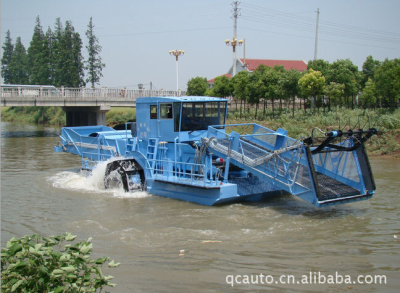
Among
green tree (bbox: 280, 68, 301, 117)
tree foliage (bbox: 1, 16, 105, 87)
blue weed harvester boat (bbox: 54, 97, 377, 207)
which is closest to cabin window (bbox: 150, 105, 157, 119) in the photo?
blue weed harvester boat (bbox: 54, 97, 377, 207)

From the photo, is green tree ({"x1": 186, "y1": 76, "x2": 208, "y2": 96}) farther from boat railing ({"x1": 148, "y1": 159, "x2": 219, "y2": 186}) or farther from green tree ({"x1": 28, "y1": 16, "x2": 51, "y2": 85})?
green tree ({"x1": 28, "y1": 16, "x2": 51, "y2": 85})

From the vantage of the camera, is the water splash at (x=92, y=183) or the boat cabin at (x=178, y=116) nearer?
the boat cabin at (x=178, y=116)

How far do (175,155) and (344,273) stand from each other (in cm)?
702

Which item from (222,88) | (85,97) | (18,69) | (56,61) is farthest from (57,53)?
(222,88)

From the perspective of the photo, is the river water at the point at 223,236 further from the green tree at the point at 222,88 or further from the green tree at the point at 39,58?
the green tree at the point at 39,58

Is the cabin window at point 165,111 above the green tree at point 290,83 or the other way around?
the other way around

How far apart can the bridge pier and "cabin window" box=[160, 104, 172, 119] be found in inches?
1070

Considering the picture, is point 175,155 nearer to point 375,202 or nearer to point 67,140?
point 375,202

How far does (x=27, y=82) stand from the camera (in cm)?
7562

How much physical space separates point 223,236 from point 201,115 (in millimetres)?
5413

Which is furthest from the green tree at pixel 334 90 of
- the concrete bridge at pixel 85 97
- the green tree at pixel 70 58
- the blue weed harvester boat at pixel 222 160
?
the green tree at pixel 70 58

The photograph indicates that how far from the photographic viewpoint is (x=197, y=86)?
40.9 m

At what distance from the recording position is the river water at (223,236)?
7.28 meters

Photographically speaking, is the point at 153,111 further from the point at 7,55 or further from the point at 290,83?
the point at 7,55
